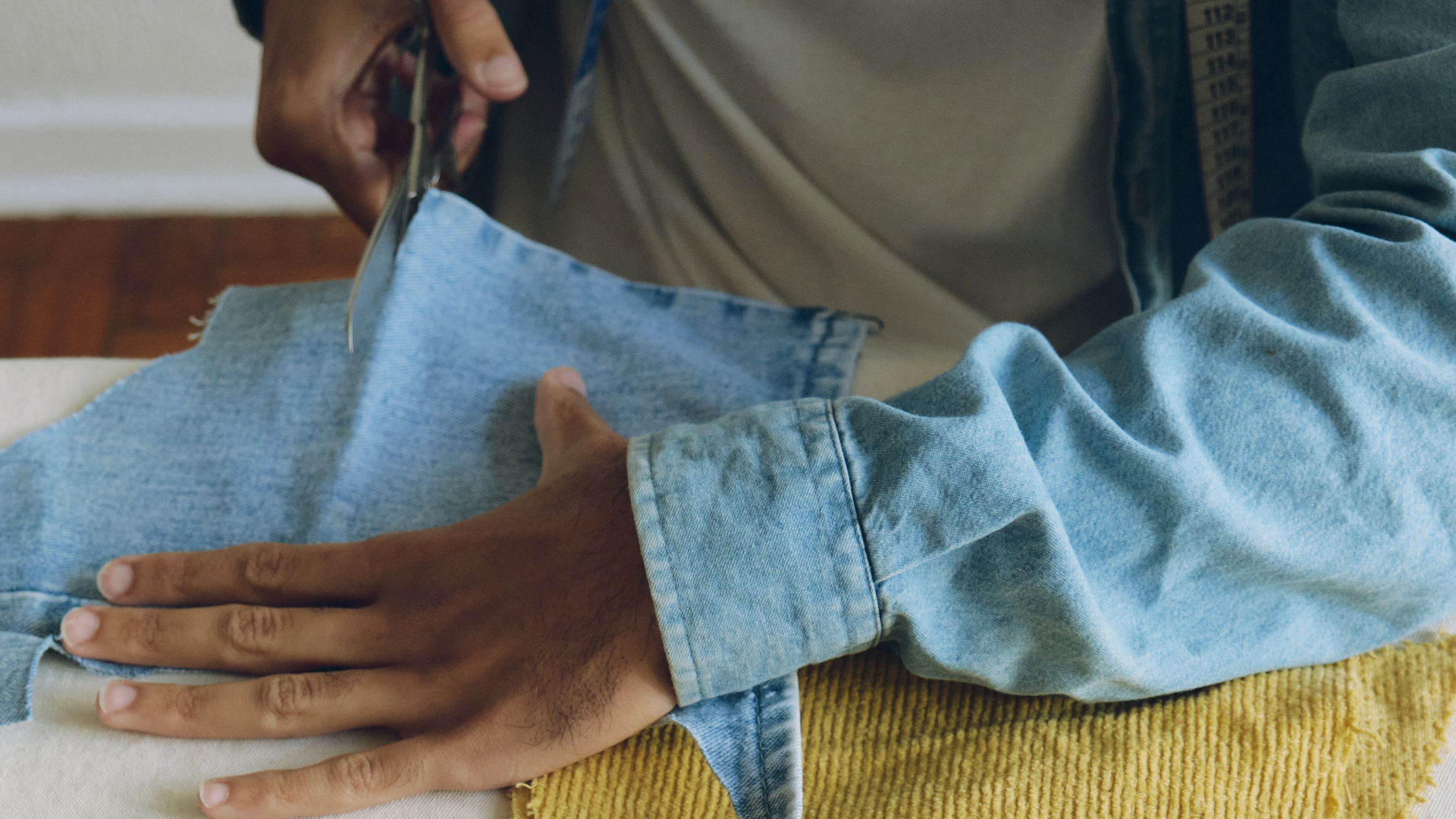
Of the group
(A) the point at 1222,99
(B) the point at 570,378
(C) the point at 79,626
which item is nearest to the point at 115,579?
(C) the point at 79,626

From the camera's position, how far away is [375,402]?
20.2 inches

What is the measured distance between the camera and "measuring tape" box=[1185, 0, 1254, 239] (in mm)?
543

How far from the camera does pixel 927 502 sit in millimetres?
377

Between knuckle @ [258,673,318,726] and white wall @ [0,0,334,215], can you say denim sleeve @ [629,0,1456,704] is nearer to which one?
knuckle @ [258,673,318,726]

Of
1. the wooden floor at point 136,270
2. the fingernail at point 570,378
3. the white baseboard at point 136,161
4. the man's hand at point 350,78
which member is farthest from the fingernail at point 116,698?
the white baseboard at point 136,161

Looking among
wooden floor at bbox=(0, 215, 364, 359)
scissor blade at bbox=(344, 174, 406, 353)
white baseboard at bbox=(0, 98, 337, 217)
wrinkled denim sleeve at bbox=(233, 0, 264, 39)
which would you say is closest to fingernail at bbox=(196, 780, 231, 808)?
scissor blade at bbox=(344, 174, 406, 353)

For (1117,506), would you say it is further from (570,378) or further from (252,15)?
(252,15)

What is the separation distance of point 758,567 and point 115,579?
0.31m

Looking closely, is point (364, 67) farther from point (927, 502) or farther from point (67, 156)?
point (67, 156)

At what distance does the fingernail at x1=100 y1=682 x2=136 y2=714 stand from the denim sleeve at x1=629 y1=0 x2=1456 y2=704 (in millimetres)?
243

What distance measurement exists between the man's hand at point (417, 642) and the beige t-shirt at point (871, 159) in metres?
0.24

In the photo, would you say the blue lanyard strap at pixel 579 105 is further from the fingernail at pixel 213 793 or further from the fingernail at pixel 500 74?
the fingernail at pixel 213 793

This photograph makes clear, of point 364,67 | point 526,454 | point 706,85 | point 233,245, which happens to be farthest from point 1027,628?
point 233,245

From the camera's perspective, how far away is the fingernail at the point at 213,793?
40 cm
